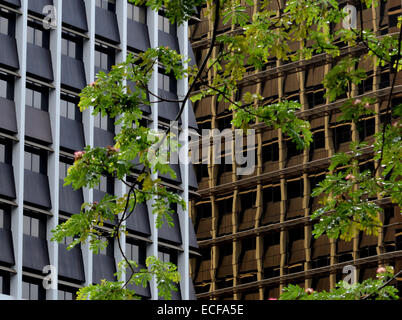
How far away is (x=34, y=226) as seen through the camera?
7019cm

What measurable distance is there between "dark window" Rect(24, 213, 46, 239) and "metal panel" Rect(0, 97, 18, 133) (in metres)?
4.11

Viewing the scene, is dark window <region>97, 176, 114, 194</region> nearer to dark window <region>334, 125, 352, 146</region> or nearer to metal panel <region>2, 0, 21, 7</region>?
metal panel <region>2, 0, 21, 7</region>

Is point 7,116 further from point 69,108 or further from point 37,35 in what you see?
point 37,35

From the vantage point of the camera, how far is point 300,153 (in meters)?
95.6

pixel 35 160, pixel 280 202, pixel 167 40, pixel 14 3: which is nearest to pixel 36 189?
pixel 35 160

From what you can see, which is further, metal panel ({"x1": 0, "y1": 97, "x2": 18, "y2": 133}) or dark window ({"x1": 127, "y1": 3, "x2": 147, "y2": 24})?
dark window ({"x1": 127, "y1": 3, "x2": 147, "y2": 24})

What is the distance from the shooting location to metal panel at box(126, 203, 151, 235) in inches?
2943

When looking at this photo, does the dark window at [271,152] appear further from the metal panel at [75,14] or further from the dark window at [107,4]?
the metal panel at [75,14]

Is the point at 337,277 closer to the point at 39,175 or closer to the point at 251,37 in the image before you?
the point at 39,175

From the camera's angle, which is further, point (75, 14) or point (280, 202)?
point (280, 202)

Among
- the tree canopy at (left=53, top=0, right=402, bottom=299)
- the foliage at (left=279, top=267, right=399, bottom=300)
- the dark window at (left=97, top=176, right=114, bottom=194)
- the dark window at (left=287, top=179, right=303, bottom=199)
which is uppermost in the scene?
the dark window at (left=287, top=179, right=303, bottom=199)

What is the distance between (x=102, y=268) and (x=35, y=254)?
4.51 m

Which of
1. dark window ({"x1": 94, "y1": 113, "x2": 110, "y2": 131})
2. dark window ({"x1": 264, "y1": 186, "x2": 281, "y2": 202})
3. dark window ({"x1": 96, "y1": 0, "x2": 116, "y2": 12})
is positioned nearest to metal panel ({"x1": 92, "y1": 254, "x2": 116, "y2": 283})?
dark window ({"x1": 94, "y1": 113, "x2": 110, "y2": 131})
